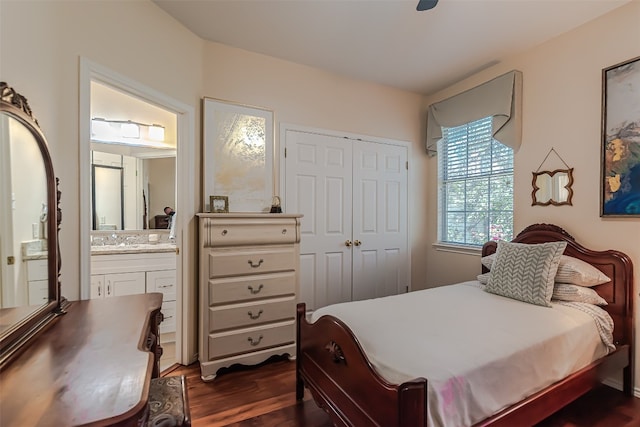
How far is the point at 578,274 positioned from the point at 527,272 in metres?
0.32

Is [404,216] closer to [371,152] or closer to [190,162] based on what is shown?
[371,152]

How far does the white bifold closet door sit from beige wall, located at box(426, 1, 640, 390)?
4.15ft

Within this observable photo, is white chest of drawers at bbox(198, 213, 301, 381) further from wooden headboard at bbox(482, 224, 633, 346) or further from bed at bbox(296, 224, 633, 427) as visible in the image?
wooden headboard at bbox(482, 224, 633, 346)

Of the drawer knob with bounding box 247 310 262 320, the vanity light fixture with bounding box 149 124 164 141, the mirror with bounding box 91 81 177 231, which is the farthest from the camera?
the vanity light fixture with bounding box 149 124 164 141

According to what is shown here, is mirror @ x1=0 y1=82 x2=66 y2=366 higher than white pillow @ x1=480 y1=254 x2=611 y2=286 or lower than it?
higher

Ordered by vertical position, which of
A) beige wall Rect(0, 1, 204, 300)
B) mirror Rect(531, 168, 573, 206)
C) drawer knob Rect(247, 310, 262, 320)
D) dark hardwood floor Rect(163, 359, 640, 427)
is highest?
beige wall Rect(0, 1, 204, 300)

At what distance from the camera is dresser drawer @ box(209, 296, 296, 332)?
7.58 ft

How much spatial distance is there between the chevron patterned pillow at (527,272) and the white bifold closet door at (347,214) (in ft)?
4.32

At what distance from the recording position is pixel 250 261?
2430mm

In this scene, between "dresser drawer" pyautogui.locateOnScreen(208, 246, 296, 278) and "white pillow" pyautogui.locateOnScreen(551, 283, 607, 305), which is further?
"dresser drawer" pyautogui.locateOnScreen(208, 246, 296, 278)

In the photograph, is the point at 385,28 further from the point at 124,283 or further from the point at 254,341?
the point at 124,283

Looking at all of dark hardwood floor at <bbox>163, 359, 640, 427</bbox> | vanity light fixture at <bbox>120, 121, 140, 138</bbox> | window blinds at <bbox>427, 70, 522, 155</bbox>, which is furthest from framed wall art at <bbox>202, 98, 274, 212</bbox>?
window blinds at <bbox>427, 70, 522, 155</bbox>

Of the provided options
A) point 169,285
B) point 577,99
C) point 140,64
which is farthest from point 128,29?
point 577,99

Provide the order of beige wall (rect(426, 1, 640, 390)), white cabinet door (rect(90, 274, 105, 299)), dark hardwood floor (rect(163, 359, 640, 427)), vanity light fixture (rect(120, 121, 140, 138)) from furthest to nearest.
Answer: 1. vanity light fixture (rect(120, 121, 140, 138))
2. white cabinet door (rect(90, 274, 105, 299))
3. beige wall (rect(426, 1, 640, 390))
4. dark hardwood floor (rect(163, 359, 640, 427))
